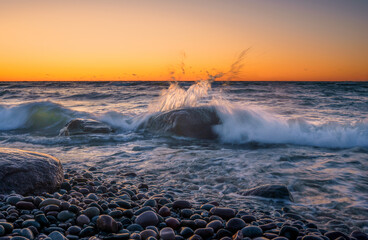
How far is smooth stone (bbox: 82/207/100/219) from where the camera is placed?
219 centimetres

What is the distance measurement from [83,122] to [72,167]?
4.02 meters

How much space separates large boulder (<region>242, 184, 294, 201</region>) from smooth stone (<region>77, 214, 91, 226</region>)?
175cm

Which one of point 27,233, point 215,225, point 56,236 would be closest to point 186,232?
point 215,225

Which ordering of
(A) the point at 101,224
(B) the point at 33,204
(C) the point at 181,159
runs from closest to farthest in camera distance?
1. (A) the point at 101,224
2. (B) the point at 33,204
3. (C) the point at 181,159

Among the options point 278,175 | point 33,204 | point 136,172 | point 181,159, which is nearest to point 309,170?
point 278,175

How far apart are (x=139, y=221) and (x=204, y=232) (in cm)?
54

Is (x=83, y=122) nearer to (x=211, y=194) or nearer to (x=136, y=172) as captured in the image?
(x=136, y=172)

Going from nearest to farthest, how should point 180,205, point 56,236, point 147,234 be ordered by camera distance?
point 56,236
point 147,234
point 180,205

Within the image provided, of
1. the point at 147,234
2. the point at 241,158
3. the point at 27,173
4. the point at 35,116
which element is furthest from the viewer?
the point at 35,116

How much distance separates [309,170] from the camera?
13.1 feet

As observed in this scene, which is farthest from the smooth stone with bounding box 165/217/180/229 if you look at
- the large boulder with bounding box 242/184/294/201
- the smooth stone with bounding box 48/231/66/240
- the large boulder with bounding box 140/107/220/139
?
the large boulder with bounding box 140/107/220/139

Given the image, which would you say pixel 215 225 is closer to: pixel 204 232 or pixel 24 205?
pixel 204 232

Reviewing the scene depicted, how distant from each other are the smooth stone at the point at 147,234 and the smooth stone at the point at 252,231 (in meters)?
0.67

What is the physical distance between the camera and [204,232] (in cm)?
200
